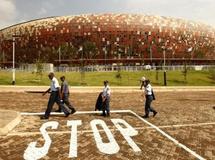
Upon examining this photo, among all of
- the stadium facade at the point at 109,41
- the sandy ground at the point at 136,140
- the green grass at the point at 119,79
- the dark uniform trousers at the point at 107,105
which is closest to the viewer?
the sandy ground at the point at 136,140

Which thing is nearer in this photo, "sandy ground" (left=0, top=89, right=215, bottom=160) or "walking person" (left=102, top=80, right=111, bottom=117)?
"sandy ground" (left=0, top=89, right=215, bottom=160)

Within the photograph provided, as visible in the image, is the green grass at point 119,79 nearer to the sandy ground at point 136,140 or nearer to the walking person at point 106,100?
the walking person at point 106,100

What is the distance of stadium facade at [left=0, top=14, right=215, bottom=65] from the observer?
3637 inches

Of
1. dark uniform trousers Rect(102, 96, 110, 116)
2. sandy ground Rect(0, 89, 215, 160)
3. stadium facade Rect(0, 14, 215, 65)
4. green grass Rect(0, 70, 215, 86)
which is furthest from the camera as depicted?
stadium facade Rect(0, 14, 215, 65)

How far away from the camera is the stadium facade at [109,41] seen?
3637 inches

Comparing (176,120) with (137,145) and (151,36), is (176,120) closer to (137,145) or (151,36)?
(137,145)

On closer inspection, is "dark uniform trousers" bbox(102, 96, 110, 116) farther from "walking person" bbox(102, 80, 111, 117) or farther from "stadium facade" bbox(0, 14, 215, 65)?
"stadium facade" bbox(0, 14, 215, 65)

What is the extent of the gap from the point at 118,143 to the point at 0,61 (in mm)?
97259

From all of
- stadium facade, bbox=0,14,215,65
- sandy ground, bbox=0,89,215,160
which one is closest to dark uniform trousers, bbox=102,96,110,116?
sandy ground, bbox=0,89,215,160

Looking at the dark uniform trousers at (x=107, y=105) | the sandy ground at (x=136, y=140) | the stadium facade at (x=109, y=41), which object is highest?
the stadium facade at (x=109, y=41)

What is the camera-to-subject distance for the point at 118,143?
367 inches

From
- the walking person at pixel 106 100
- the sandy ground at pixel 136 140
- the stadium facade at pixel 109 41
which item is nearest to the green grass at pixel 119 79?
the walking person at pixel 106 100

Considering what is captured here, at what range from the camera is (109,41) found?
9444cm

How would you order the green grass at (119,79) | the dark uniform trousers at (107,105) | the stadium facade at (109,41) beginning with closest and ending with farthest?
the dark uniform trousers at (107,105) < the green grass at (119,79) < the stadium facade at (109,41)
